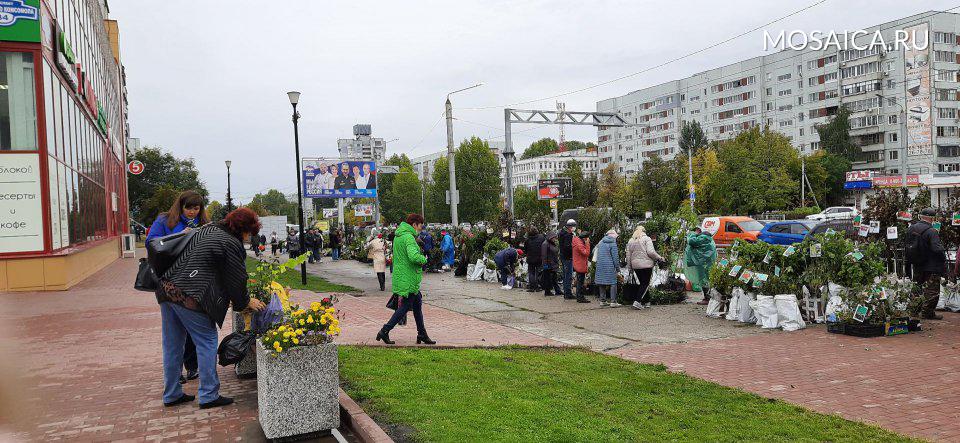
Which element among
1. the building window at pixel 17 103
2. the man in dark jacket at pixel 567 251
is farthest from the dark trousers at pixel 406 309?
the building window at pixel 17 103

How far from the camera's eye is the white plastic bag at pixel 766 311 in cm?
1014

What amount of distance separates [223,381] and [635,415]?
405 centimetres

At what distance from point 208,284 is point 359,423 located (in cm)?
161

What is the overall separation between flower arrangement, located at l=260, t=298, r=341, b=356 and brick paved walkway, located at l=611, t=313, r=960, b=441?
411 centimetres

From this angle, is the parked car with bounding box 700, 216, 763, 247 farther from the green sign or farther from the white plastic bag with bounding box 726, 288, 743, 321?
the green sign

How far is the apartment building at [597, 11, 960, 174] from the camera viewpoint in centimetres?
6769

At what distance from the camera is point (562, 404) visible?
576 cm

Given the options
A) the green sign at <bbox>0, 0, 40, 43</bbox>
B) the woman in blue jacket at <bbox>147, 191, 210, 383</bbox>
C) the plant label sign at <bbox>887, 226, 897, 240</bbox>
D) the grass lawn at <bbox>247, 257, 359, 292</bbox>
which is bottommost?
the grass lawn at <bbox>247, 257, 359, 292</bbox>

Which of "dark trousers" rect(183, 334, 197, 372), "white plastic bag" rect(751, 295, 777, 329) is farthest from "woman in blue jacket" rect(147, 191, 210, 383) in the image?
"white plastic bag" rect(751, 295, 777, 329)

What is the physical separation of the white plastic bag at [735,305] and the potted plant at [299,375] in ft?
25.6

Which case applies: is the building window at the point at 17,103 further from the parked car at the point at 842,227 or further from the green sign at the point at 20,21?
the parked car at the point at 842,227

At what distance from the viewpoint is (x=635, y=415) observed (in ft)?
18.0

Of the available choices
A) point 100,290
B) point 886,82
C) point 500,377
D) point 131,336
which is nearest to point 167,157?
point 100,290

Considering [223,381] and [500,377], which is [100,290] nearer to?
[223,381]
